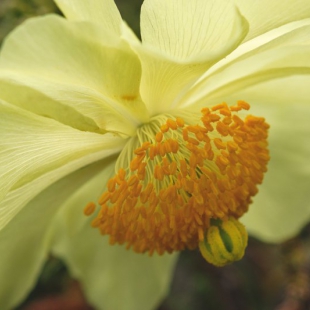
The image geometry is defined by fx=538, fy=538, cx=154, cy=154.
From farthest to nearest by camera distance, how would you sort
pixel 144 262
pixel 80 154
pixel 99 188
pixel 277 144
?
pixel 144 262, pixel 277 144, pixel 99 188, pixel 80 154

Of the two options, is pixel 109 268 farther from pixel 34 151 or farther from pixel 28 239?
pixel 34 151

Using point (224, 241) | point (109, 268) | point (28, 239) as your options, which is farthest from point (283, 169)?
point (28, 239)

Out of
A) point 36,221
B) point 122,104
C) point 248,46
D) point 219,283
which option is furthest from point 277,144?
point 219,283

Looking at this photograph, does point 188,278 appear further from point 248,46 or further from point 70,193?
point 248,46

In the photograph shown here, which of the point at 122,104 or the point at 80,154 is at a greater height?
the point at 122,104

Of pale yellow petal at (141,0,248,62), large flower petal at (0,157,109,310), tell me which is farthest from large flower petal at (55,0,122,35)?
large flower petal at (0,157,109,310)

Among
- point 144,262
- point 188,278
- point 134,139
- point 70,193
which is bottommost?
point 188,278
